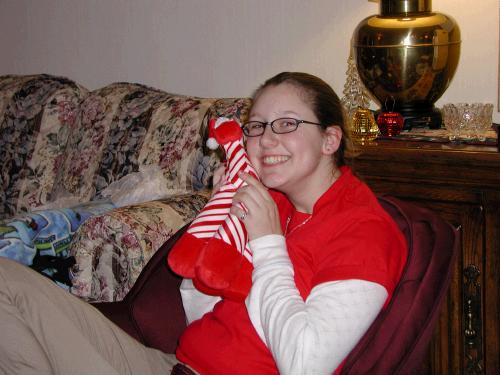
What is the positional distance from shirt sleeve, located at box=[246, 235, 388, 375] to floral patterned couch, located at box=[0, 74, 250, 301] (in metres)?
0.82

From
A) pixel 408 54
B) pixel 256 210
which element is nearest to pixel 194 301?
pixel 256 210

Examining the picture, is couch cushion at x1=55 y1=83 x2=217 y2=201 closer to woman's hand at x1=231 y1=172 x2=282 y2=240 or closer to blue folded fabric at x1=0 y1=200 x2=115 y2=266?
blue folded fabric at x1=0 y1=200 x2=115 y2=266

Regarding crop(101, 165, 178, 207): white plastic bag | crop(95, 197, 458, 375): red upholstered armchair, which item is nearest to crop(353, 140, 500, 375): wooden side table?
crop(95, 197, 458, 375): red upholstered armchair

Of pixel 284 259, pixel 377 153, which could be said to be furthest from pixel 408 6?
pixel 284 259

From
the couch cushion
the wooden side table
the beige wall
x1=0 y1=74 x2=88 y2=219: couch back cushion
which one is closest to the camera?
the wooden side table

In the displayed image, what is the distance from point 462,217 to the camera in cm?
192

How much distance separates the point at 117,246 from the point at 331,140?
0.78m

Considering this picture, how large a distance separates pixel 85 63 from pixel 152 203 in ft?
4.80

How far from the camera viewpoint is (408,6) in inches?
82.8

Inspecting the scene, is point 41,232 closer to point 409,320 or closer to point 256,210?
point 256,210

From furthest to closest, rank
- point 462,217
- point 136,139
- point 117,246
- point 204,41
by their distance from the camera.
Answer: point 204,41 → point 136,139 → point 117,246 → point 462,217

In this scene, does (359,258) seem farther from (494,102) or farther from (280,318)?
(494,102)

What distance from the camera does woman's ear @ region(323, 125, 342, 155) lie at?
1.52m

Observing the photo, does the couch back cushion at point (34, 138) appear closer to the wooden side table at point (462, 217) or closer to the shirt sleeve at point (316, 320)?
the wooden side table at point (462, 217)
